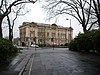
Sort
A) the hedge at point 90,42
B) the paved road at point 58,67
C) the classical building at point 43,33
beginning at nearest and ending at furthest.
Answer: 1. the paved road at point 58,67
2. the hedge at point 90,42
3. the classical building at point 43,33

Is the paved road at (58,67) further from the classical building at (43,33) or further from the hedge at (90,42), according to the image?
the classical building at (43,33)

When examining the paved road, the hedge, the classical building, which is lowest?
the paved road

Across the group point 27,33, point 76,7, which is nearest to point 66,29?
point 27,33

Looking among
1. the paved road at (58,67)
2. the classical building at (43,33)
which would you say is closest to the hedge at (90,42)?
the paved road at (58,67)

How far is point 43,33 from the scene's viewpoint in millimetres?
143250

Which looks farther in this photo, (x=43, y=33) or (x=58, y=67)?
(x=43, y=33)

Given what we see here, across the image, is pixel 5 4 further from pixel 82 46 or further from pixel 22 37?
pixel 22 37

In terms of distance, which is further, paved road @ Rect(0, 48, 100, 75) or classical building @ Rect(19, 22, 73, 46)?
classical building @ Rect(19, 22, 73, 46)

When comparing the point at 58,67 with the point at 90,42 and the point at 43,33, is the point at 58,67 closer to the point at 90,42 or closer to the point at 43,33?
the point at 90,42

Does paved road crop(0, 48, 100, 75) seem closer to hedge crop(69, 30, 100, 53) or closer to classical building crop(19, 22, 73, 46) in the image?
hedge crop(69, 30, 100, 53)

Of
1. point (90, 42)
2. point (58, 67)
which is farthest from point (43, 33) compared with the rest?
point (58, 67)

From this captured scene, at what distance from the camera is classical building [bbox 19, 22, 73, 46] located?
137 meters

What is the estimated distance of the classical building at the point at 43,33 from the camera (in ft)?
448

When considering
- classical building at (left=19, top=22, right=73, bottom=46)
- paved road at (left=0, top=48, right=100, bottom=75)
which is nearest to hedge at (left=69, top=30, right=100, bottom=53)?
paved road at (left=0, top=48, right=100, bottom=75)
